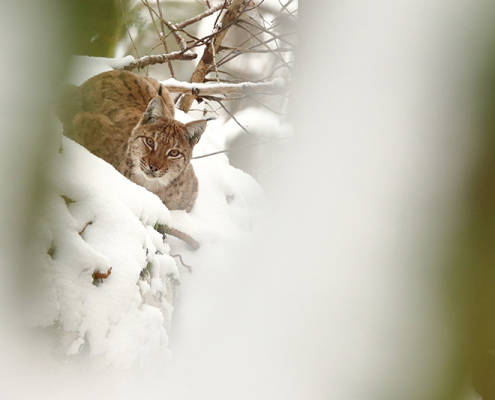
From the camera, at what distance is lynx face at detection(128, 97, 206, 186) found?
4.33 feet

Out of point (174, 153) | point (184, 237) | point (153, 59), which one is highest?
point (153, 59)

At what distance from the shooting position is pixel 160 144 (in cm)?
133

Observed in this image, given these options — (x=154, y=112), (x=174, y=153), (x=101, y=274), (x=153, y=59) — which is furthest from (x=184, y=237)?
(x=101, y=274)

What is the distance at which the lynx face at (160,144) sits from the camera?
1.32m

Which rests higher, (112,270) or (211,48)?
(211,48)

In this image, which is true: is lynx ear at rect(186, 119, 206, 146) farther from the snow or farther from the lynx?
the snow

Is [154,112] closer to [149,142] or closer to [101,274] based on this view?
[149,142]

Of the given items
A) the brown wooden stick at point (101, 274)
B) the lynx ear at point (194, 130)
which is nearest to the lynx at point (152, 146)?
the lynx ear at point (194, 130)

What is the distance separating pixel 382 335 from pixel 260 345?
2.9 inches

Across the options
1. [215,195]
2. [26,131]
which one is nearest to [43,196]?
[26,131]

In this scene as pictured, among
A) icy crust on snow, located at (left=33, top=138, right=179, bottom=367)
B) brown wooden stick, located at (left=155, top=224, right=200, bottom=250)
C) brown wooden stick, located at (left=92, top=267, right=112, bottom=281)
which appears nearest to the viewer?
icy crust on snow, located at (left=33, top=138, right=179, bottom=367)

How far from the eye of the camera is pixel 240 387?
257 millimetres

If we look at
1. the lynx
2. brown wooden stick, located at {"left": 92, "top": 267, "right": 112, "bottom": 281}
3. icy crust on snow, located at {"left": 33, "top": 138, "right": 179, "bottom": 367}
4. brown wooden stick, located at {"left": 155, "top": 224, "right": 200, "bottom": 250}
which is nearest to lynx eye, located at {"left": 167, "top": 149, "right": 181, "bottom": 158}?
the lynx

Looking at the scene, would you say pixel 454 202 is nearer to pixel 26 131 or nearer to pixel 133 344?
pixel 26 131
